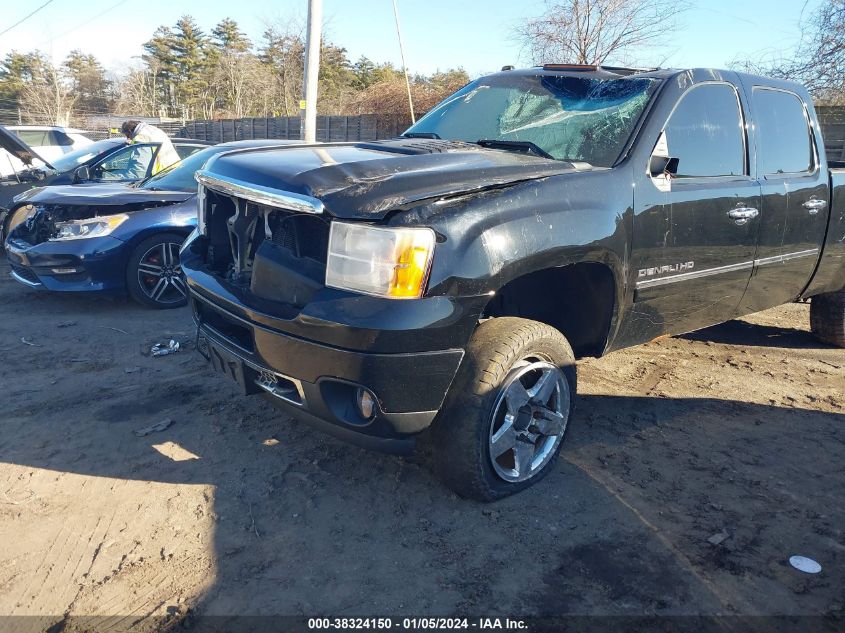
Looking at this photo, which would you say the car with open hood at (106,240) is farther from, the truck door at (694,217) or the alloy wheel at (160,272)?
the truck door at (694,217)

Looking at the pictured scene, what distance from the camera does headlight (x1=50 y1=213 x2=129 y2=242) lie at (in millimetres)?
5949

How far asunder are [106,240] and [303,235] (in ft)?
13.1

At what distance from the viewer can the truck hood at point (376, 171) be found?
2523 millimetres

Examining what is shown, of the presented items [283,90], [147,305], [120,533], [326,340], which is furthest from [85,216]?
[283,90]

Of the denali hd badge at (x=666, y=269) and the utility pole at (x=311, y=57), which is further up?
the utility pole at (x=311, y=57)

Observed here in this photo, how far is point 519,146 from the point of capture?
11.5 feet

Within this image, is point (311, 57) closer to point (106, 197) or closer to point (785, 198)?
point (106, 197)

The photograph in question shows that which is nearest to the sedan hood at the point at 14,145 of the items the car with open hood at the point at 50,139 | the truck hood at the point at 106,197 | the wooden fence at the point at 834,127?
the truck hood at the point at 106,197

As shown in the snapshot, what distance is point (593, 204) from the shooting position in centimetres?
301

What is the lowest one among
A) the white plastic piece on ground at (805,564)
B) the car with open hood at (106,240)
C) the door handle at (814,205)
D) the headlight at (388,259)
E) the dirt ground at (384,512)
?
the dirt ground at (384,512)

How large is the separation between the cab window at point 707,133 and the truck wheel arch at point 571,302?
823 mm

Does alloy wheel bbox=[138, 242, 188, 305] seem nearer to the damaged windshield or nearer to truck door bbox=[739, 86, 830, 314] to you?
the damaged windshield

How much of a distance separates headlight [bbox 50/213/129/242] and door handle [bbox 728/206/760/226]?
16.6ft

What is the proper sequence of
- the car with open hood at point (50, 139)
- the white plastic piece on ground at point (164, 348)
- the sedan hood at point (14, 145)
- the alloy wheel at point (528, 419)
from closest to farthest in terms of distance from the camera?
the alloy wheel at point (528, 419) → the white plastic piece on ground at point (164, 348) → the sedan hood at point (14, 145) → the car with open hood at point (50, 139)
